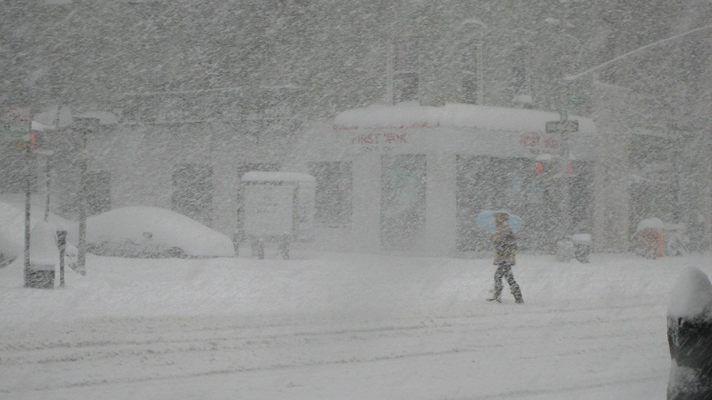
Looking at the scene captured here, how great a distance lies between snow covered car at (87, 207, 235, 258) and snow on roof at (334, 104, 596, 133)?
6077mm

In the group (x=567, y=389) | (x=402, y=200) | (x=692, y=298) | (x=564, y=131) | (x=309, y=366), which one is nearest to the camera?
(x=692, y=298)

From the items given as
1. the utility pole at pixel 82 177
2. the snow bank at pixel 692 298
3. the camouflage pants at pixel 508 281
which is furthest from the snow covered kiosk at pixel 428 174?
the snow bank at pixel 692 298

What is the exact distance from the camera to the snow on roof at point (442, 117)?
23.3 m

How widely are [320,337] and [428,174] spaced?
48.0 feet

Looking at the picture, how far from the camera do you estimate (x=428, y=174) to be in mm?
23625

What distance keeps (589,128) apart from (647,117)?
3.83 m

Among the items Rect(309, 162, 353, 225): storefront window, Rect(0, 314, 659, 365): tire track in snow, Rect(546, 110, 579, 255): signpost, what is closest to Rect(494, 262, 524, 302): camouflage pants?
Rect(0, 314, 659, 365): tire track in snow

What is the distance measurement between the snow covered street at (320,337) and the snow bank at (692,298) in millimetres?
3001

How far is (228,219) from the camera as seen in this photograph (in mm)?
26578

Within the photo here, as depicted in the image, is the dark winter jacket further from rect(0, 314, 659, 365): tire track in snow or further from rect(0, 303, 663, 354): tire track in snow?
rect(0, 314, 659, 365): tire track in snow

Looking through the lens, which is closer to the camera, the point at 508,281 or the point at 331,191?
the point at 508,281

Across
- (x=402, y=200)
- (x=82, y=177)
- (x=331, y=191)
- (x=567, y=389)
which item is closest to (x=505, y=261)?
(x=567, y=389)

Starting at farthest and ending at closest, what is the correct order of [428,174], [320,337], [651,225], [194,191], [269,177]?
[194,191]
[651,225]
[428,174]
[269,177]
[320,337]

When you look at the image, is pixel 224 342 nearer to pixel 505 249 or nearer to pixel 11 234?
pixel 505 249
